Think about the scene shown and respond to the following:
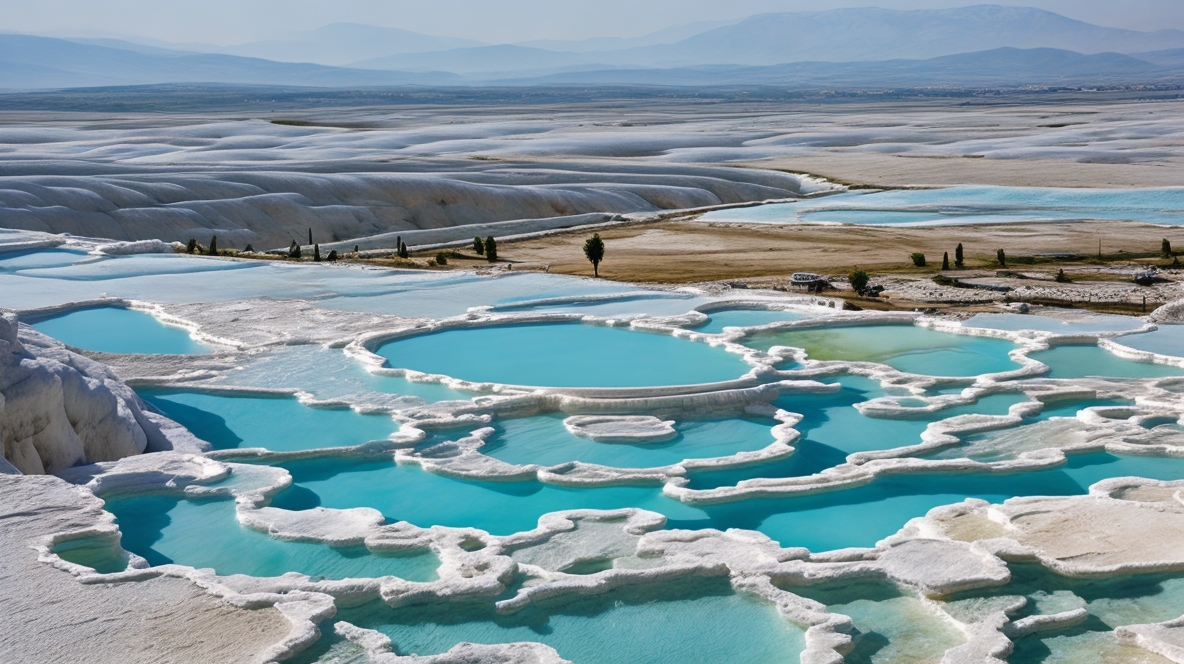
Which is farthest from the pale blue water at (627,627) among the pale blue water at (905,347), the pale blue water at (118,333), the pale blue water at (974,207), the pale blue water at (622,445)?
the pale blue water at (974,207)

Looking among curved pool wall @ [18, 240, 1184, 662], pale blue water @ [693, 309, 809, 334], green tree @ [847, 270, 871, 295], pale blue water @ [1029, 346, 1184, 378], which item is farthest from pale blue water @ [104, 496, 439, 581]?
green tree @ [847, 270, 871, 295]

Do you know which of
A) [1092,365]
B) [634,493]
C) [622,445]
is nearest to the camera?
[634,493]

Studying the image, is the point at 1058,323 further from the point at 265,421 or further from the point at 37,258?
the point at 37,258

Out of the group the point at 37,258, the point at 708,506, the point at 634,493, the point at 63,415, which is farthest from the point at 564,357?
the point at 37,258

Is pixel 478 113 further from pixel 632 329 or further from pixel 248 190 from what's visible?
pixel 632 329

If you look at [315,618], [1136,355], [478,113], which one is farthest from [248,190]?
[478,113]

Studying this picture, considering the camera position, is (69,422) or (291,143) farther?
(291,143)

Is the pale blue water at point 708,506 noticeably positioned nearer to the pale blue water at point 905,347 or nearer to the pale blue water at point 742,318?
the pale blue water at point 905,347
